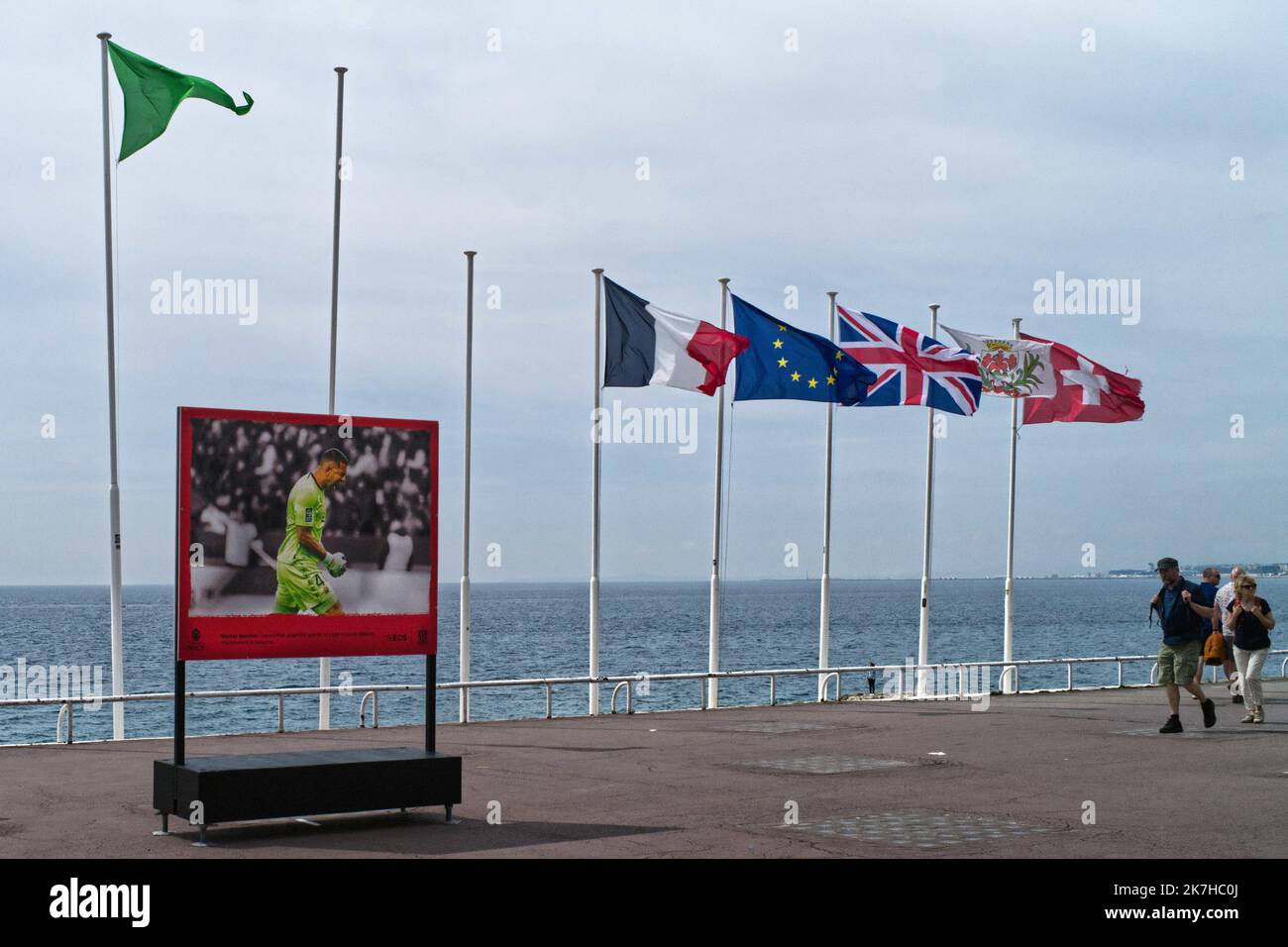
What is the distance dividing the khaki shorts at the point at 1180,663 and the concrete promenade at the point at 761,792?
839 mm

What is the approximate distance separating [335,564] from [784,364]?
16.3 meters

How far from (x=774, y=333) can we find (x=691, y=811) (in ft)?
52.5

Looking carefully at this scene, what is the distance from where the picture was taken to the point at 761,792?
573 inches

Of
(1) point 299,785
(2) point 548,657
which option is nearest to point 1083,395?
(1) point 299,785

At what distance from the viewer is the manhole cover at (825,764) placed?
16.5m

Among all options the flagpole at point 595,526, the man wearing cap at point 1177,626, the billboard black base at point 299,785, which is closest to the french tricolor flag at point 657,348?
the flagpole at point 595,526

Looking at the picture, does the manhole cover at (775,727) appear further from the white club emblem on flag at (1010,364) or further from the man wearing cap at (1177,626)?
the white club emblem on flag at (1010,364)

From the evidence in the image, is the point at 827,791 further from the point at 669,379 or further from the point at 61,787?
the point at 669,379

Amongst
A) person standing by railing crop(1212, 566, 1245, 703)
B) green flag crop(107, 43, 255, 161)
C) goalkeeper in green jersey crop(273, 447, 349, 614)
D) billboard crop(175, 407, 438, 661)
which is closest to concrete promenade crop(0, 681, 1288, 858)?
person standing by railing crop(1212, 566, 1245, 703)

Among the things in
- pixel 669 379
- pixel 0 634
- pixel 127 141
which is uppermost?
pixel 127 141

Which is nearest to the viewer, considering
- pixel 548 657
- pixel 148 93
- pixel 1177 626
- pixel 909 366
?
pixel 1177 626

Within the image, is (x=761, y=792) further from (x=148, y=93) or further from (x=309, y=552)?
(x=148, y=93)

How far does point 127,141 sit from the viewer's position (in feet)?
69.2
